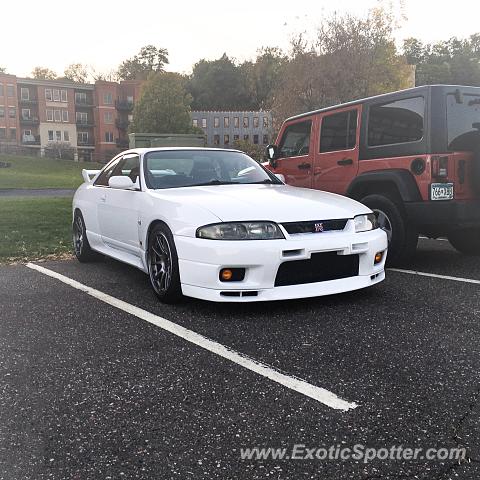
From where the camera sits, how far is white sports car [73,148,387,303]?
4.08 meters

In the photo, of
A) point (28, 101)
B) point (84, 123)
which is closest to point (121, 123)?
point (84, 123)

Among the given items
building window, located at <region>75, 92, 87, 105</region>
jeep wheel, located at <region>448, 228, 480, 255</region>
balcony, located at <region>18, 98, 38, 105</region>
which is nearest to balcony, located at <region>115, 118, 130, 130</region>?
building window, located at <region>75, 92, 87, 105</region>

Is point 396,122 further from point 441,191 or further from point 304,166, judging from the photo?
point 304,166

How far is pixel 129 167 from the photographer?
584cm

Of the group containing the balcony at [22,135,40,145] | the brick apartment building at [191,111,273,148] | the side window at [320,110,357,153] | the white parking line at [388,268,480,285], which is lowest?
the white parking line at [388,268,480,285]

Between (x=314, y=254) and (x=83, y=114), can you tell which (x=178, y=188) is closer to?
(x=314, y=254)

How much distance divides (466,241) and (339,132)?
218cm

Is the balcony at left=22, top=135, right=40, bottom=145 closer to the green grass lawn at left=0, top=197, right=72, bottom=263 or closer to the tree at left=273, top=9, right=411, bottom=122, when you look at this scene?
the tree at left=273, top=9, right=411, bottom=122

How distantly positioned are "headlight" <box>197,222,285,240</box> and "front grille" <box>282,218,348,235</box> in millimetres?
111

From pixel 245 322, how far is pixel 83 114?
240ft

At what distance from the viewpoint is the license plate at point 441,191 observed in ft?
17.8

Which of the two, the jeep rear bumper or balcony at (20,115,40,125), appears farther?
balcony at (20,115,40,125)

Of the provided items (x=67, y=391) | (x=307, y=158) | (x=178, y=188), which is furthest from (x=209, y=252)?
(x=307, y=158)

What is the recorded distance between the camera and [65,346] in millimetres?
3604
